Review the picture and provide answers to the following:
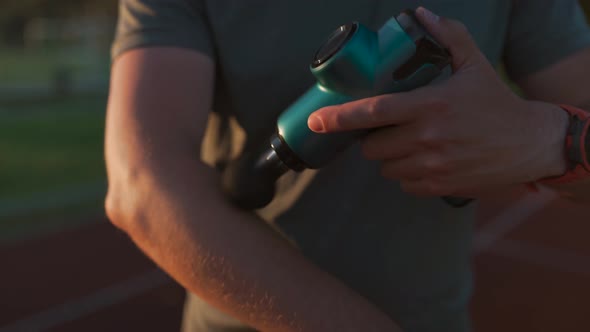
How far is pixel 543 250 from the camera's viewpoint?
5.81 meters

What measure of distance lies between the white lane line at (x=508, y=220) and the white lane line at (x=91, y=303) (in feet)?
10.2

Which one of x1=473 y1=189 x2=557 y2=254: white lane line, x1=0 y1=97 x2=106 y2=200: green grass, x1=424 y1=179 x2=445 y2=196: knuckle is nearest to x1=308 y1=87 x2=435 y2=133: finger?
x1=424 y1=179 x2=445 y2=196: knuckle

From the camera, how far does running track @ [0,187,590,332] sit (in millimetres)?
4348

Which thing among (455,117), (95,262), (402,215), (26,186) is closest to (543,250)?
(95,262)

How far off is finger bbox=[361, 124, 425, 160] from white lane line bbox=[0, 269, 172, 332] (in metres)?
4.11

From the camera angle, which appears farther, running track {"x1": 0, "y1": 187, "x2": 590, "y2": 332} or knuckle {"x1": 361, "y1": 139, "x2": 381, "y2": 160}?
running track {"x1": 0, "y1": 187, "x2": 590, "y2": 332}

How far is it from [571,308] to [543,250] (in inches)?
47.4

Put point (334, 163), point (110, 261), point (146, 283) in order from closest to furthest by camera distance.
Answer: point (334, 163) < point (146, 283) < point (110, 261)

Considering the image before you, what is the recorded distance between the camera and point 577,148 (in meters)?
0.89

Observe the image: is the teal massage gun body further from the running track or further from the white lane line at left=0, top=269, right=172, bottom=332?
the white lane line at left=0, top=269, right=172, bottom=332

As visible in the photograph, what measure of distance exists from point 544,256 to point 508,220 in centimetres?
95

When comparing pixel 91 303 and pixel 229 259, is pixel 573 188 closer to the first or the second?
pixel 229 259

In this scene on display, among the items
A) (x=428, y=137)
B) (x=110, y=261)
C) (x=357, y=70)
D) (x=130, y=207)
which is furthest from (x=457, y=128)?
(x=110, y=261)

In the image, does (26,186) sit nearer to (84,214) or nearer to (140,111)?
(84,214)
